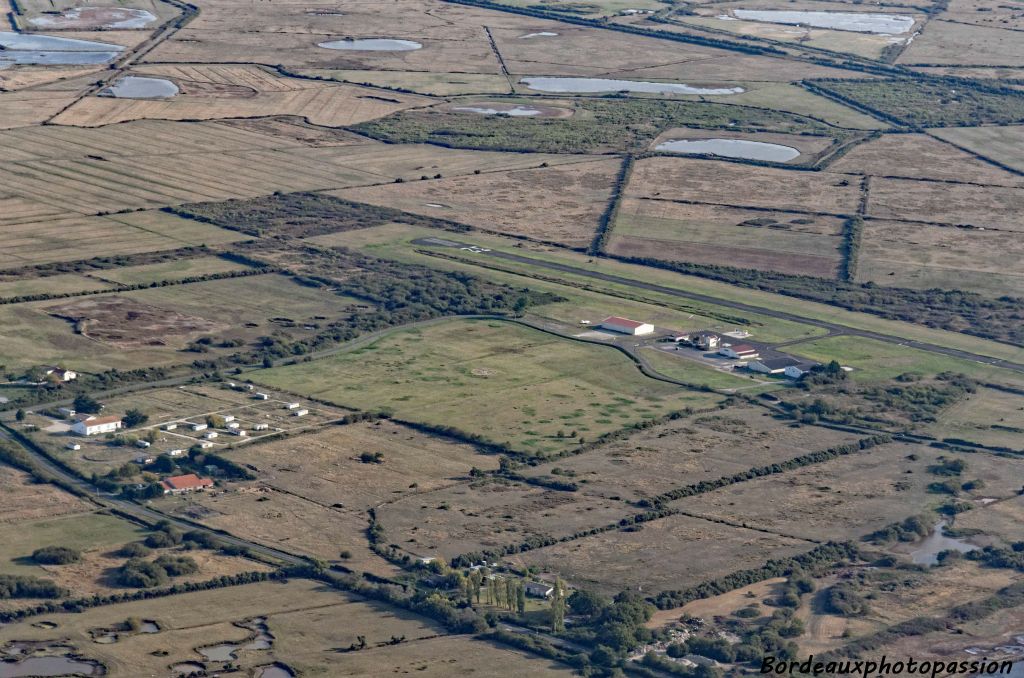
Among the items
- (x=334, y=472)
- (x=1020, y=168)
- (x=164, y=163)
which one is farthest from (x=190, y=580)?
(x=1020, y=168)

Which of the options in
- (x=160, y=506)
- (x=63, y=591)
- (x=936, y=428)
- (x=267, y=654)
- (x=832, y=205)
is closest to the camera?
(x=267, y=654)

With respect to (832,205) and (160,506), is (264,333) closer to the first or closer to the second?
(160,506)

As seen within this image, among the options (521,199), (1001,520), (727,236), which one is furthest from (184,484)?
(521,199)

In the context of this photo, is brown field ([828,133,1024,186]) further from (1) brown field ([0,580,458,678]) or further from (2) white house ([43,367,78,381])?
(1) brown field ([0,580,458,678])

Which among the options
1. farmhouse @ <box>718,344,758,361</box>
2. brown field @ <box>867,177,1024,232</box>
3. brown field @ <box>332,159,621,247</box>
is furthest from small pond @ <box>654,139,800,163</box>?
farmhouse @ <box>718,344,758,361</box>

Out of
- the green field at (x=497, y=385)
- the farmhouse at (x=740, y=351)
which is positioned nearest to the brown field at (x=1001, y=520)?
the green field at (x=497, y=385)

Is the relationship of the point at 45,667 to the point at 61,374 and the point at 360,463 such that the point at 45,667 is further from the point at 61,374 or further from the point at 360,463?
the point at 61,374

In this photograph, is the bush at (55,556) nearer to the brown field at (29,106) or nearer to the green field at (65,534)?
the green field at (65,534)
